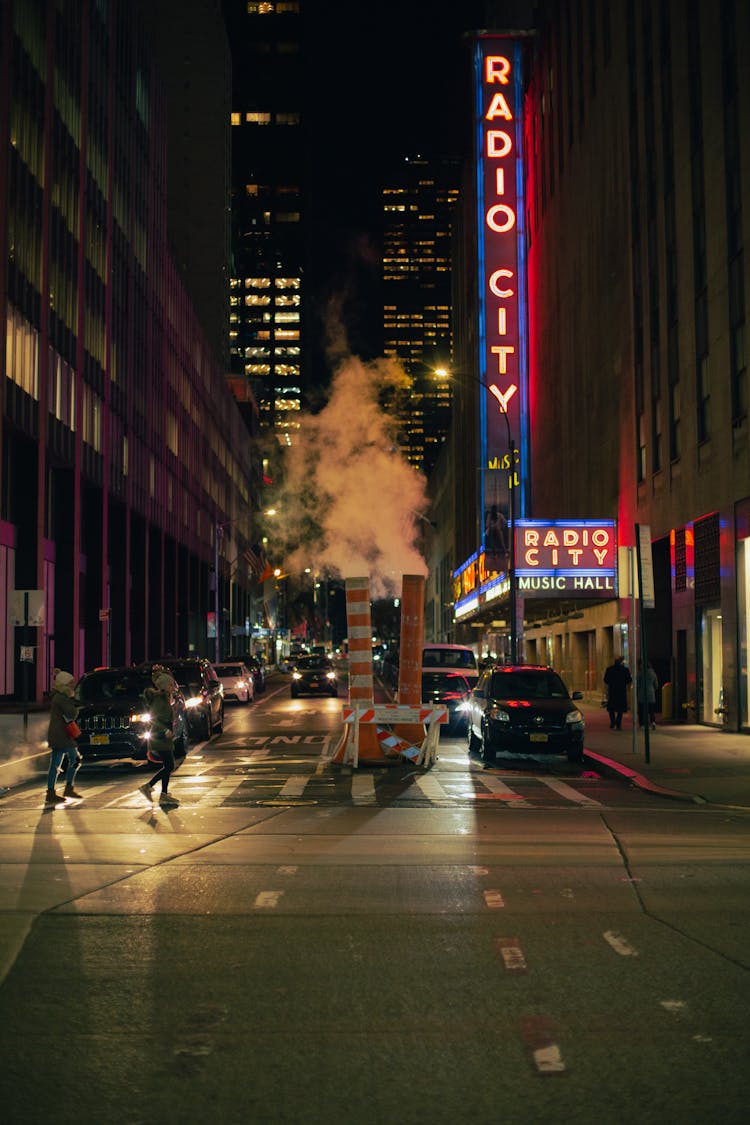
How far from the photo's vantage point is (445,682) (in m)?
29.0

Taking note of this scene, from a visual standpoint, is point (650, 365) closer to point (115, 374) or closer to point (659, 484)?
point (659, 484)

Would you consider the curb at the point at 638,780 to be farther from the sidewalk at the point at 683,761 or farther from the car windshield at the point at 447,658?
the car windshield at the point at 447,658

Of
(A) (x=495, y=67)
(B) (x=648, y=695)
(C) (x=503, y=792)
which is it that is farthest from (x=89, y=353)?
(C) (x=503, y=792)

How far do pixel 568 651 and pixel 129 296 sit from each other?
85.5ft

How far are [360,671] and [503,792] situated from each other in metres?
4.93

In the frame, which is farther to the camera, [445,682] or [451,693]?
[445,682]

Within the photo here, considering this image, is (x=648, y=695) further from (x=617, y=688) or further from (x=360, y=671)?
(x=360, y=671)

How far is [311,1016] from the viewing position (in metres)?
6.06

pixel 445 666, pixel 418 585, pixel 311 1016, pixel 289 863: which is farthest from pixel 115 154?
pixel 311 1016

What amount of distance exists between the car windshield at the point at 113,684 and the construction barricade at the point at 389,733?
372cm

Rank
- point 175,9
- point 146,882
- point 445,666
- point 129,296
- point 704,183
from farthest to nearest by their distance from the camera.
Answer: point 175,9
point 129,296
point 445,666
point 704,183
point 146,882

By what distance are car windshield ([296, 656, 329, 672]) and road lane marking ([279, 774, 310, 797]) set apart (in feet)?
103

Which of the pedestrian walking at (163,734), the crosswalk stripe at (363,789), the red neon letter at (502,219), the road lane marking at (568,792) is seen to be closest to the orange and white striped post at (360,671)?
the crosswalk stripe at (363,789)

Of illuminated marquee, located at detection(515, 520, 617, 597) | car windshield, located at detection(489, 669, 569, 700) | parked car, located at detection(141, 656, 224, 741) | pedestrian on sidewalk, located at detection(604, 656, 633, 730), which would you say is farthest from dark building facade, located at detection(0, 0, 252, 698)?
illuminated marquee, located at detection(515, 520, 617, 597)
